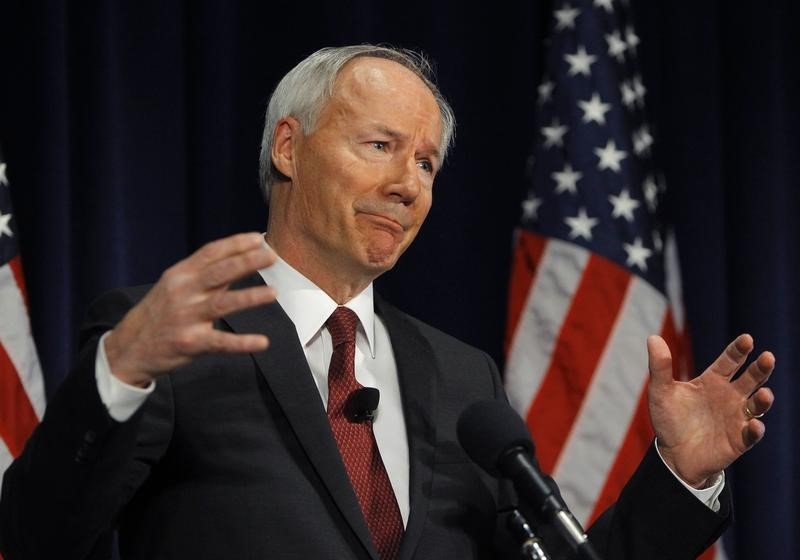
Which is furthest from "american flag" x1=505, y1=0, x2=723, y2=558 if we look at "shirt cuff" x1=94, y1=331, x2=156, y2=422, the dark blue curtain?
"shirt cuff" x1=94, y1=331, x2=156, y2=422

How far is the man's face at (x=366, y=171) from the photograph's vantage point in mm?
2037

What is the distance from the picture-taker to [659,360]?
1.76 metres

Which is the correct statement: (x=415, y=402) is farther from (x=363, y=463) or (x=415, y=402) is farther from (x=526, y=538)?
(x=526, y=538)

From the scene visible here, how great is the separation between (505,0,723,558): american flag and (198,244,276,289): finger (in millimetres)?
1720

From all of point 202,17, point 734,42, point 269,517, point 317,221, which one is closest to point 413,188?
point 317,221

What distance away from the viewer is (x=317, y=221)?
6.77 feet

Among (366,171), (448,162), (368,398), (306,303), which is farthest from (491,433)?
(448,162)

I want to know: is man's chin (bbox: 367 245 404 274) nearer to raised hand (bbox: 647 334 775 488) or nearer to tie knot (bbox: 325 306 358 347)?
tie knot (bbox: 325 306 358 347)

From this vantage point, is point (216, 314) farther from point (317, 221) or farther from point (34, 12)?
point (34, 12)

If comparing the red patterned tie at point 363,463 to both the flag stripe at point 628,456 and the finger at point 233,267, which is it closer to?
the finger at point 233,267

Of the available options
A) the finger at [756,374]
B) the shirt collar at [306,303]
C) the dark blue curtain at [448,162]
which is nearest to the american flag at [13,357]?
the dark blue curtain at [448,162]

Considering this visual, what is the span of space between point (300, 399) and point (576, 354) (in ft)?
4.52

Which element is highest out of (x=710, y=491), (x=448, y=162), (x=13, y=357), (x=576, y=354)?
(x=448, y=162)

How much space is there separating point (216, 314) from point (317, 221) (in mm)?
681
